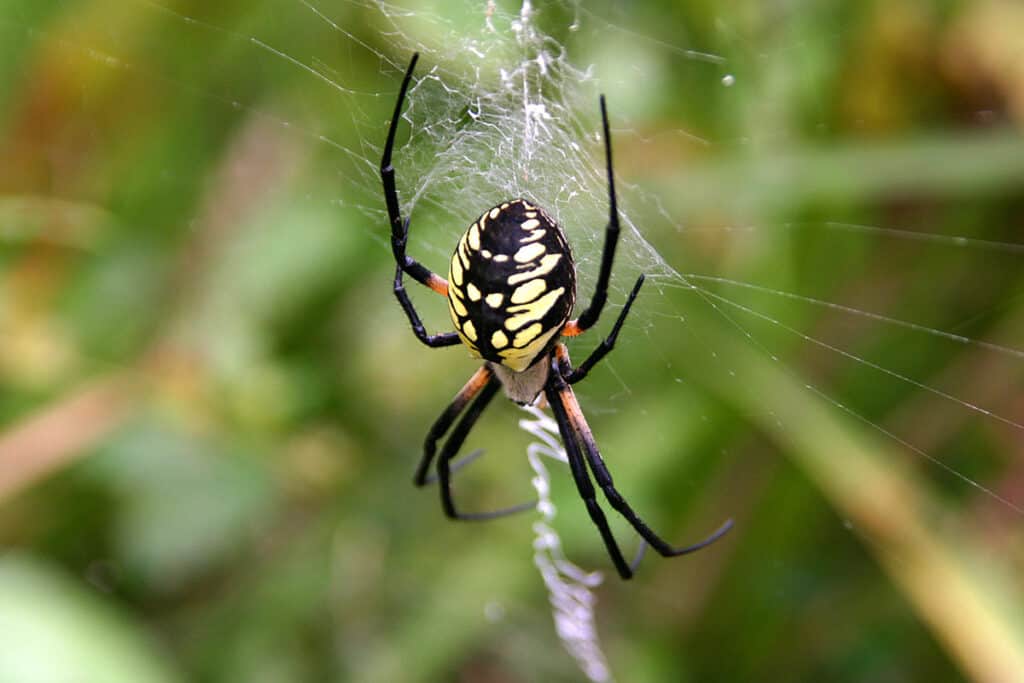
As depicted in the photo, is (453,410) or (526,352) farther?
(453,410)

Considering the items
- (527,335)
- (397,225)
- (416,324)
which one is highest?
(397,225)

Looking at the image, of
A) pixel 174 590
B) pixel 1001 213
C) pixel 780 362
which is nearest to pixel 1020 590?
pixel 780 362

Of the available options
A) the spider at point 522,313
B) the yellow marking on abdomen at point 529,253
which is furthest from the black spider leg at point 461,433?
the yellow marking on abdomen at point 529,253

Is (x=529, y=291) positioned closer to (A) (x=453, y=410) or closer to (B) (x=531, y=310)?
(B) (x=531, y=310)

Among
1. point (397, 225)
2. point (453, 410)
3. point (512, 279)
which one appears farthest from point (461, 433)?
point (512, 279)

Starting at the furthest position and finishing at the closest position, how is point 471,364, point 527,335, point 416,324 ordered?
point 471,364
point 416,324
point 527,335

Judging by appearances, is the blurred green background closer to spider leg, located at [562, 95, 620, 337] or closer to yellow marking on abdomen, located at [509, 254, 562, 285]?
spider leg, located at [562, 95, 620, 337]

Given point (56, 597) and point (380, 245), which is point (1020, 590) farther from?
point (56, 597)
